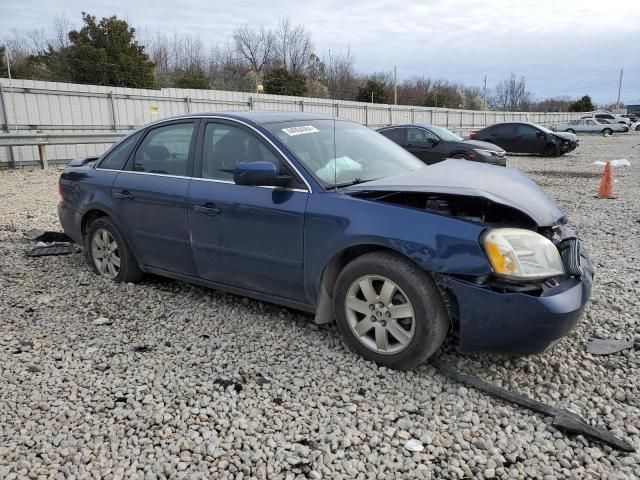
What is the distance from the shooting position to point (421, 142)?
541 inches

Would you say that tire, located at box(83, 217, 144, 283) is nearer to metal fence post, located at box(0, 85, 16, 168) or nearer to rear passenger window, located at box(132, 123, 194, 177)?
rear passenger window, located at box(132, 123, 194, 177)

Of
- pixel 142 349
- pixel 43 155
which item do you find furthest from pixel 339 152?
pixel 43 155

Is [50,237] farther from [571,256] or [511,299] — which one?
[571,256]

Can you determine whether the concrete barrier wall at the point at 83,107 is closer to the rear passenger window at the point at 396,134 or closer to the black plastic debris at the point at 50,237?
the rear passenger window at the point at 396,134

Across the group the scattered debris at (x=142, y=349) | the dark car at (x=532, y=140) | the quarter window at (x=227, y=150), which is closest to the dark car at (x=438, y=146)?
the dark car at (x=532, y=140)

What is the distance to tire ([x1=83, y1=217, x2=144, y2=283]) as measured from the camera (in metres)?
4.71

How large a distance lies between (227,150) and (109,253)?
1778 mm

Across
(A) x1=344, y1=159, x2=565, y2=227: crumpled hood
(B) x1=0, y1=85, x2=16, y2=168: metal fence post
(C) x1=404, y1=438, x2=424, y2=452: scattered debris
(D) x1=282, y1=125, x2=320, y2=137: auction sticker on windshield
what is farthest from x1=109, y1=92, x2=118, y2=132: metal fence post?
(C) x1=404, y1=438, x2=424, y2=452: scattered debris

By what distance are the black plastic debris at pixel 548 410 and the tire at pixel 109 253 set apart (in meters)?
2.89

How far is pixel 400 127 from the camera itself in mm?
14180

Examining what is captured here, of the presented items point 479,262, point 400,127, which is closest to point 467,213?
point 479,262

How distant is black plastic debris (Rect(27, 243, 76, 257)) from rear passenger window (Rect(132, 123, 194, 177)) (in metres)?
1.90

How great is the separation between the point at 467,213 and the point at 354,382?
4.13 feet

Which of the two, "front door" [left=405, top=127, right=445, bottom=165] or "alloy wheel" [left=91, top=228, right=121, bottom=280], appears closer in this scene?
"alloy wheel" [left=91, top=228, right=121, bottom=280]
